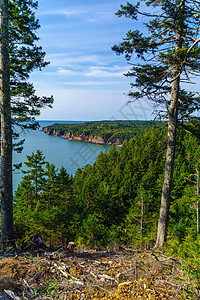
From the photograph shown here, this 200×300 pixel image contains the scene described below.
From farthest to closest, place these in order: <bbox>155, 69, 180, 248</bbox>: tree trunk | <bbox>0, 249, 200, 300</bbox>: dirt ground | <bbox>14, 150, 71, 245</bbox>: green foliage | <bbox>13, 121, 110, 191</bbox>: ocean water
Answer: <bbox>13, 121, 110, 191</bbox>: ocean water
<bbox>14, 150, 71, 245</bbox>: green foliage
<bbox>155, 69, 180, 248</bbox>: tree trunk
<bbox>0, 249, 200, 300</bbox>: dirt ground

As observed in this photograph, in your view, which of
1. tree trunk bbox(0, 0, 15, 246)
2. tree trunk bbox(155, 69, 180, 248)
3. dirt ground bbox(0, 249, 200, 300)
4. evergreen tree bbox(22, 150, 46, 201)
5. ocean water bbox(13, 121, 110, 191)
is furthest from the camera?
ocean water bbox(13, 121, 110, 191)

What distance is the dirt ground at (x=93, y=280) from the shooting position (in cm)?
265

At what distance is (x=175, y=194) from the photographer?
2009 cm

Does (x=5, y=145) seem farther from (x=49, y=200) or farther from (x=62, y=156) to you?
(x=62, y=156)

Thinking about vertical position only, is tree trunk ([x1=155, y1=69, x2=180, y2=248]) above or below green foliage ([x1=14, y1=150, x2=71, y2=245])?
above

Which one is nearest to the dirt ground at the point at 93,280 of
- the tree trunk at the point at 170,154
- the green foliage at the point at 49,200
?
the tree trunk at the point at 170,154

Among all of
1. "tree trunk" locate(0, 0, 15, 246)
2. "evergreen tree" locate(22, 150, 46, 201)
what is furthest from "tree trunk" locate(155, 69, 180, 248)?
"evergreen tree" locate(22, 150, 46, 201)

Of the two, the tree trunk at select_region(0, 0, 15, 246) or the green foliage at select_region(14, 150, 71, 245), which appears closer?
the tree trunk at select_region(0, 0, 15, 246)

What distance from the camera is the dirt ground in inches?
104

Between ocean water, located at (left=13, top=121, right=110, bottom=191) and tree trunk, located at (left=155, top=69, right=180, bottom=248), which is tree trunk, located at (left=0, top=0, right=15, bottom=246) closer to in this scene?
tree trunk, located at (left=155, top=69, right=180, bottom=248)

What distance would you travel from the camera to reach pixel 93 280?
3.07 m

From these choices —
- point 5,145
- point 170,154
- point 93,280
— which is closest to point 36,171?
point 5,145

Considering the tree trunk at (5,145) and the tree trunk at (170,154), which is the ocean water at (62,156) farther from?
the tree trunk at (5,145)

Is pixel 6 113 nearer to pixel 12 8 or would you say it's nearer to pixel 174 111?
pixel 12 8
